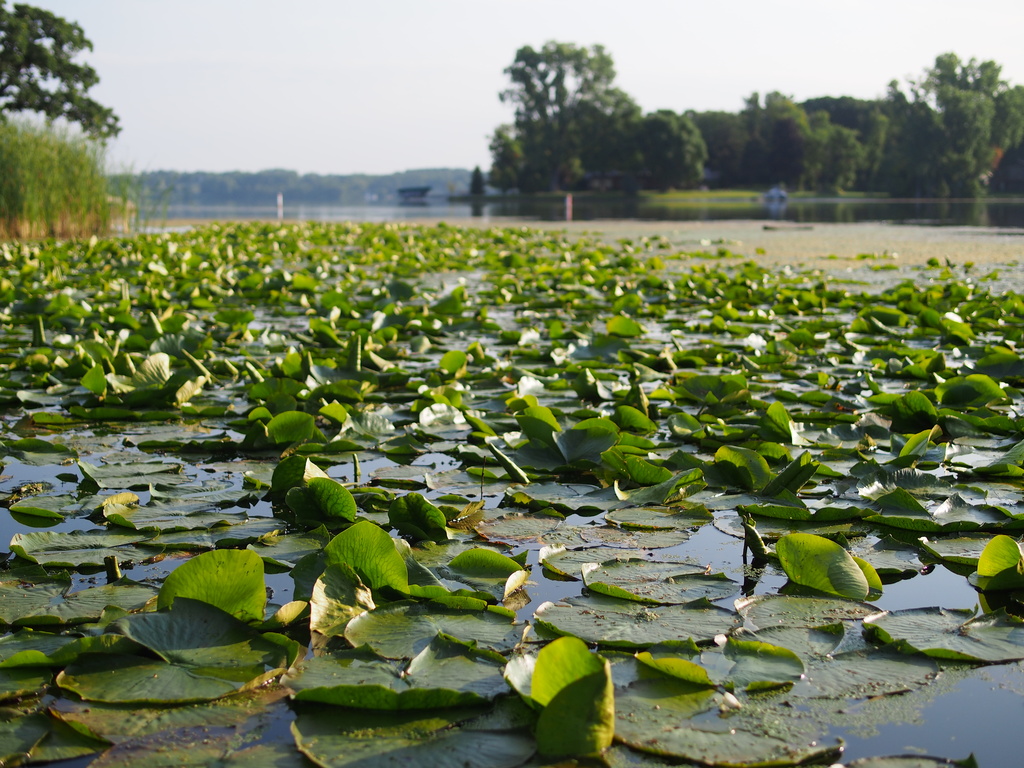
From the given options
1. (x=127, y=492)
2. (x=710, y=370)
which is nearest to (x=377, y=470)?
(x=127, y=492)

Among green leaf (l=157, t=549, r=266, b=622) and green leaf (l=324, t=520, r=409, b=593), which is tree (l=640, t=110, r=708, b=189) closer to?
green leaf (l=324, t=520, r=409, b=593)

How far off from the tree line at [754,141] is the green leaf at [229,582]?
59.0 m

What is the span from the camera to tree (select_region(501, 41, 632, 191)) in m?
61.0

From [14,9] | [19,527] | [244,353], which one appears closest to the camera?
[19,527]

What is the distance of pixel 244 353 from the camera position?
3.62 metres

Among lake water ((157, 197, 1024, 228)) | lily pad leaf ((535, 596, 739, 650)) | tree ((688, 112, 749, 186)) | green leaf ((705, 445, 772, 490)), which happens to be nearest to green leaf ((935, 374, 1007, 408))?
green leaf ((705, 445, 772, 490))

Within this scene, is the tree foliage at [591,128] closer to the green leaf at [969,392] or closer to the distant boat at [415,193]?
the distant boat at [415,193]

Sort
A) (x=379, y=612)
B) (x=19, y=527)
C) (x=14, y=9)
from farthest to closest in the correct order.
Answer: (x=14, y=9) → (x=19, y=527) → (x=379, y=612)

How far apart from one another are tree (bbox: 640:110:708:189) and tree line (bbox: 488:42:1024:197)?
0.22 ft

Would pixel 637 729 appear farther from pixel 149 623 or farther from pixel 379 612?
pixel 149 623

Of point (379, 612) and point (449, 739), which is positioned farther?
point (379, 612)

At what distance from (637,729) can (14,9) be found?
3202 cm

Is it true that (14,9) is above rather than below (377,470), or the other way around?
above

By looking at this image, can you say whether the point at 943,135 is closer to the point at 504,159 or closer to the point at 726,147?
the point at 726,147
